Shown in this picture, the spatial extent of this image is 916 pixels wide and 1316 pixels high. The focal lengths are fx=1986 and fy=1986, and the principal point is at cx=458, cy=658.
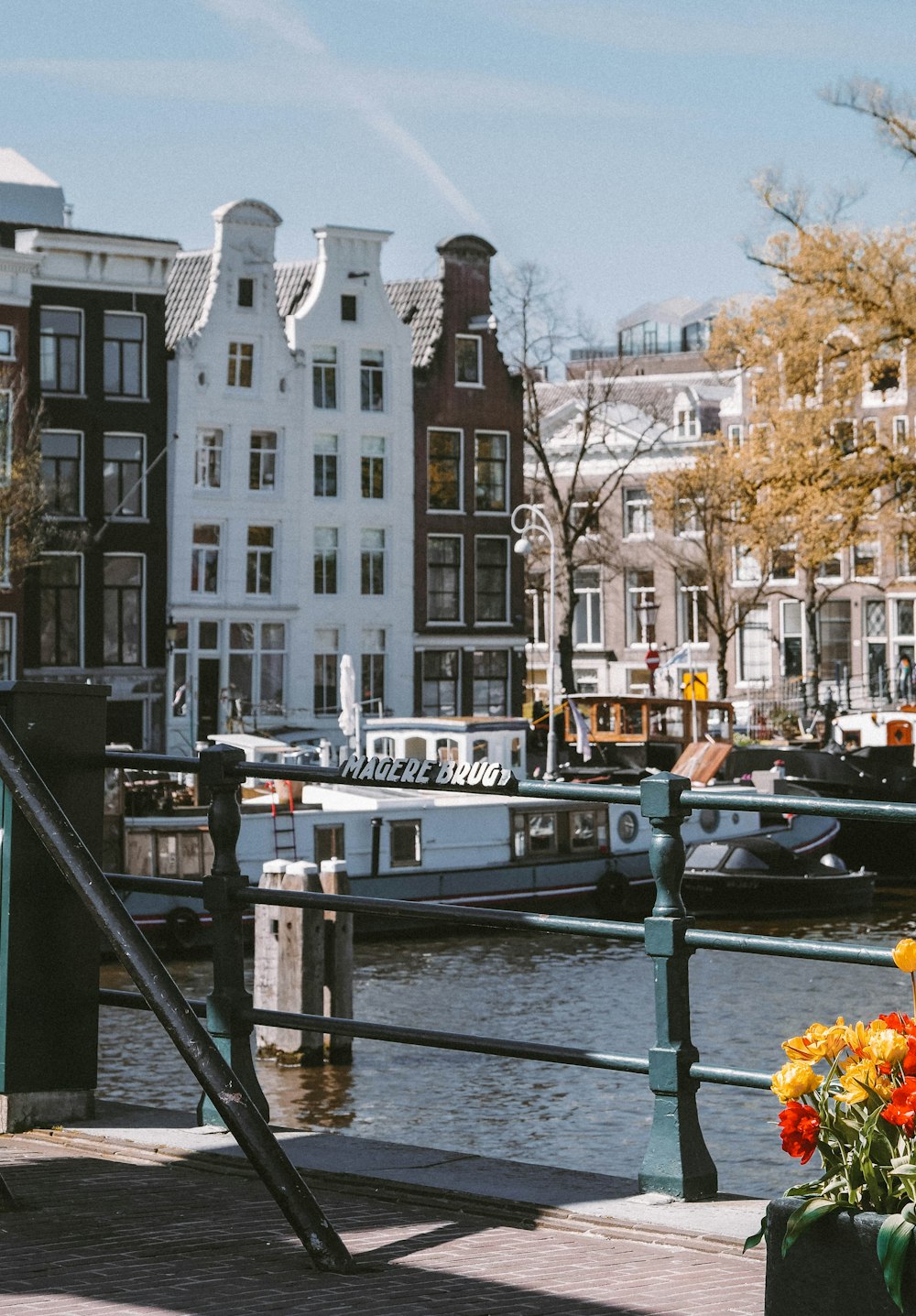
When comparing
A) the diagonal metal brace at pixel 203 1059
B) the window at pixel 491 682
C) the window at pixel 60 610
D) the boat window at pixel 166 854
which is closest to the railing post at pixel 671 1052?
the diagonal metal brace at pixel 203 1059

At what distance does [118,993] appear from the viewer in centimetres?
579

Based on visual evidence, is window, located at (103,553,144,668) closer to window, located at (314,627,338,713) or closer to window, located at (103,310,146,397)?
→ window, located at (103,310,146,397)

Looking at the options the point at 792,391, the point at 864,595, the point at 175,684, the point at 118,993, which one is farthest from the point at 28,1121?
the point at 864,595

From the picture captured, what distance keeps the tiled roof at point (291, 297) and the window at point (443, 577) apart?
4.66 metres

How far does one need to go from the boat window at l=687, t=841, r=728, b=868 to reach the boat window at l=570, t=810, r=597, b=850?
1.80 m

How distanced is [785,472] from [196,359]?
78.0 feet

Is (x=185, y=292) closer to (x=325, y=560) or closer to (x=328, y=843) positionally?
(x=325, y=560)

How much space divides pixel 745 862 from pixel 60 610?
19.5 metres

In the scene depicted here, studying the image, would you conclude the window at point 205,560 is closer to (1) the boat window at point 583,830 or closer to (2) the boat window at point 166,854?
(1) the boat window at point 583,830

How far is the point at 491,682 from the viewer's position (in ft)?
168

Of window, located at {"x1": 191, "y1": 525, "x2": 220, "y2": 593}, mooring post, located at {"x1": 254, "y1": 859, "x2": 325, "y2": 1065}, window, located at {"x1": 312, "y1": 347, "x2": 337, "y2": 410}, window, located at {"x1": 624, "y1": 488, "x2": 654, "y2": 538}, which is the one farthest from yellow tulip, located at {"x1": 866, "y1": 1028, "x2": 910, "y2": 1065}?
window, located at {"x1": 624, "y1": 488, "x2": 654, "y2": 538}

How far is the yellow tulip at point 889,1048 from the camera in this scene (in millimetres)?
3145

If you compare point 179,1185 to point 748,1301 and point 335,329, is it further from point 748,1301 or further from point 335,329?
point 335,329

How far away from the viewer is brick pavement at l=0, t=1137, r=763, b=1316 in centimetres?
385
